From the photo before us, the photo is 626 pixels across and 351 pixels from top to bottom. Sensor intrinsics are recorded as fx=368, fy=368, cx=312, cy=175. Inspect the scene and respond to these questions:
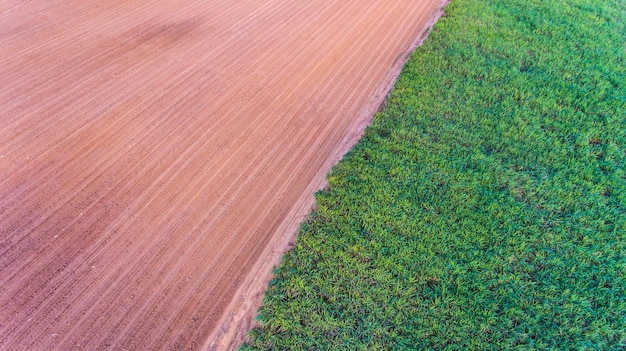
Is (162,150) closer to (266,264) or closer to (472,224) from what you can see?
(266,264)

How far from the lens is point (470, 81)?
8203mm

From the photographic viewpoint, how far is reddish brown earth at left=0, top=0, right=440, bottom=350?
16.5ft

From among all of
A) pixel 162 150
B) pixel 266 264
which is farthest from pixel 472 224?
pixel 162 150

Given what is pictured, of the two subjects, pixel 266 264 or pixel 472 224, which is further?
pixel 472 224

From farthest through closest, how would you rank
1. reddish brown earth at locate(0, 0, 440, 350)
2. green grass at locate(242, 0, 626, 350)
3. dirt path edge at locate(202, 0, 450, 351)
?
reddish brown earth at locate(0, 0, 440, 350), dirt path edge at locate(202, 0, 450, 351), green grass at locate(242, 0, 626, 350)

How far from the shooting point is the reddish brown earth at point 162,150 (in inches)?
198

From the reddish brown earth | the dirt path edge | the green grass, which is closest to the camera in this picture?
the green grass

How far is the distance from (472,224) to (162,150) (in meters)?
5.54

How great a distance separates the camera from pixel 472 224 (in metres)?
5.61

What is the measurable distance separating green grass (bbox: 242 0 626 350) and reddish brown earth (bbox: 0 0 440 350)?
2.31 feet

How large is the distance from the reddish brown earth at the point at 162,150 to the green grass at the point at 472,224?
2.31 feet

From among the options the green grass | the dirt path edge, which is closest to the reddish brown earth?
the dirt path edge

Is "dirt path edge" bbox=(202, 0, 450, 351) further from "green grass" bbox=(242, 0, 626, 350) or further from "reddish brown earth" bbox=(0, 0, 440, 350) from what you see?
"green grass" bbox=(242, 0, 626, 350)

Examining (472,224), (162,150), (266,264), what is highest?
(472,224)
